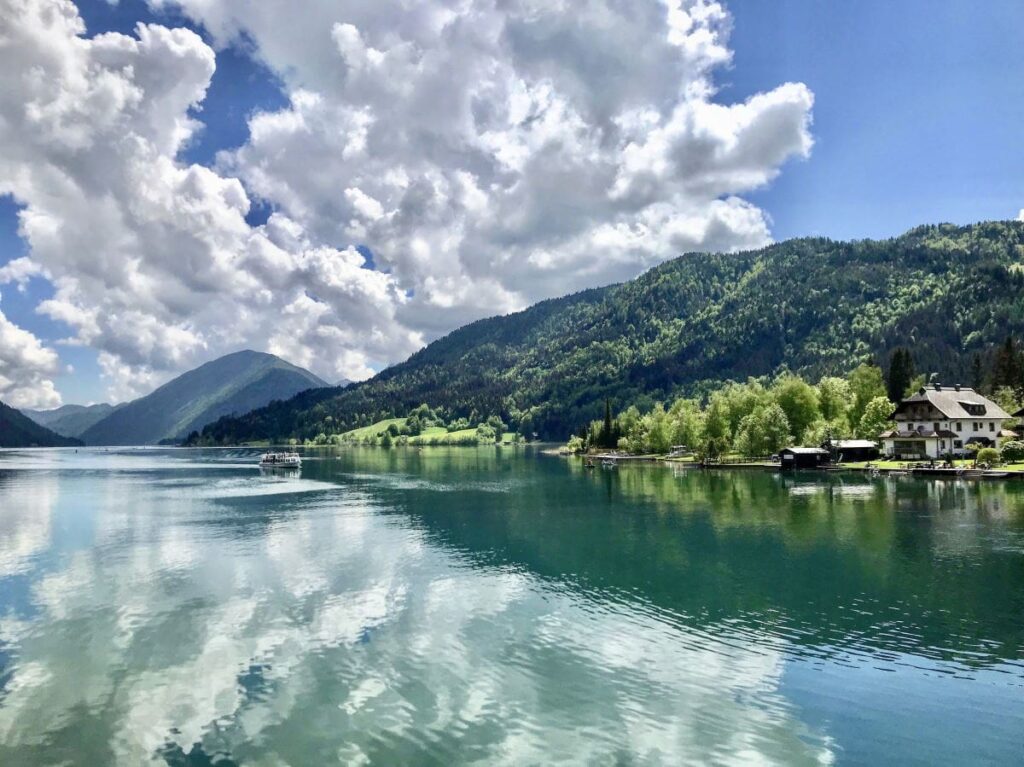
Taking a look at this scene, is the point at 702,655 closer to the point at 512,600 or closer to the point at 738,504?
the point at 512,600

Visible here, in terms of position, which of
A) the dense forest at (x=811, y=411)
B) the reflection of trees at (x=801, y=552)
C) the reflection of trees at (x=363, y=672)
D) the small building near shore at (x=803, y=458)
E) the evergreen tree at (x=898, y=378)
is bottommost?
the reflection of trees at (x=363, y=672)

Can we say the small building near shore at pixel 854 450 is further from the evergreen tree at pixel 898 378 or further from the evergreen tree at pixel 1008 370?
the evergreen tree at pixel 1008 370

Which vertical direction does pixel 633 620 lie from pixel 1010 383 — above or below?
below

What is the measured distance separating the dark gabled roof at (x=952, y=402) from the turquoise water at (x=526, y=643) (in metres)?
63.9

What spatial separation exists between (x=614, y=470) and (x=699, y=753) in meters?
148

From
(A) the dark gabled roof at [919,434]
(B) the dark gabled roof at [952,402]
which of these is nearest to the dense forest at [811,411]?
(A) the dark gabled roof at [919,434]

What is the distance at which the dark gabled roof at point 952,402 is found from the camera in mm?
130925

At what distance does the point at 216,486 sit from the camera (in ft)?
461

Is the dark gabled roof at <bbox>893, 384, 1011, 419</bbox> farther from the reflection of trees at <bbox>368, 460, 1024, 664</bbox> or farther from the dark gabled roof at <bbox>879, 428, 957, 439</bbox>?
the reflection of trees at <bbox>368, 460, 1024, 664</bbox>

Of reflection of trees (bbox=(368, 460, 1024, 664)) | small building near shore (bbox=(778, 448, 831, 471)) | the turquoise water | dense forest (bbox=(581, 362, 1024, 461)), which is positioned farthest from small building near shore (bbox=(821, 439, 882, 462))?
the turquoise water

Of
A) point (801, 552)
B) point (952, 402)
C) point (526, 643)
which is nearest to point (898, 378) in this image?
point (952, 402)

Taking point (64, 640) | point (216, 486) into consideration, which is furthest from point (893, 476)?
point (216, 486)

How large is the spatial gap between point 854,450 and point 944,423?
1777 centimetres

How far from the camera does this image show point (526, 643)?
34.7 meters
